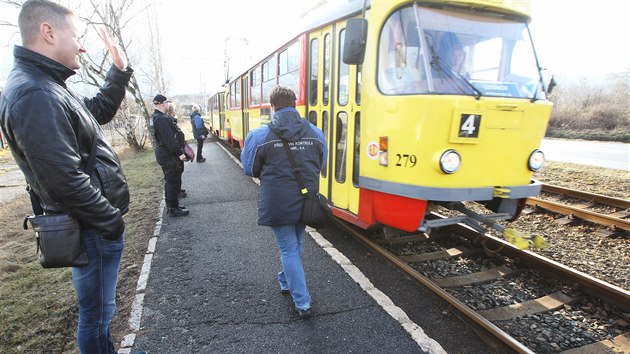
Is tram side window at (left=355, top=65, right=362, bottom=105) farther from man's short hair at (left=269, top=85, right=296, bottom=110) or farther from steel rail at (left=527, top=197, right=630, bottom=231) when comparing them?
steel rail at (left=527, top=197, right=630, bottom=231)

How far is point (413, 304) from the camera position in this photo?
11.5 feet

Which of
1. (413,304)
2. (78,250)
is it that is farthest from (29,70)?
(413,304)

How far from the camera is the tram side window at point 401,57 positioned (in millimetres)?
3527

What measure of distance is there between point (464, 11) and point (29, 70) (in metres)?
3.56

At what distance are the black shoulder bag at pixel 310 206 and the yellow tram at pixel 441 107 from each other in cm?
91

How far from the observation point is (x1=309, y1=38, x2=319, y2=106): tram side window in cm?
507

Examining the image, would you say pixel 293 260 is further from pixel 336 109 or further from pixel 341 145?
pixel 336 109

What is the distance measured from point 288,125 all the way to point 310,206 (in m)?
0.69

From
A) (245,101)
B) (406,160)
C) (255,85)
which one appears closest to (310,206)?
(406,160)

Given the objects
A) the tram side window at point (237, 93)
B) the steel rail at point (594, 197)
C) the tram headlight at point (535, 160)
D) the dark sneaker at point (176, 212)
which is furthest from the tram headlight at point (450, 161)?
the tram side window at point (237, 93)

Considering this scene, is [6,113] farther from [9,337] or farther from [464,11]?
[464,11]

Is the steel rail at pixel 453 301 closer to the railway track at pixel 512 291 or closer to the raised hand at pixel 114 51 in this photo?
the railway track at pixel 512 291

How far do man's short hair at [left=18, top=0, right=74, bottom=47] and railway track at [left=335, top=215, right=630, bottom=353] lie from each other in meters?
3.53

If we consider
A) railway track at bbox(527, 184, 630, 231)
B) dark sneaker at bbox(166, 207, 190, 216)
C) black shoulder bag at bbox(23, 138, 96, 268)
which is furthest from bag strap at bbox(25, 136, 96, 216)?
railway track at bbox(527, 184, 630, 231)
